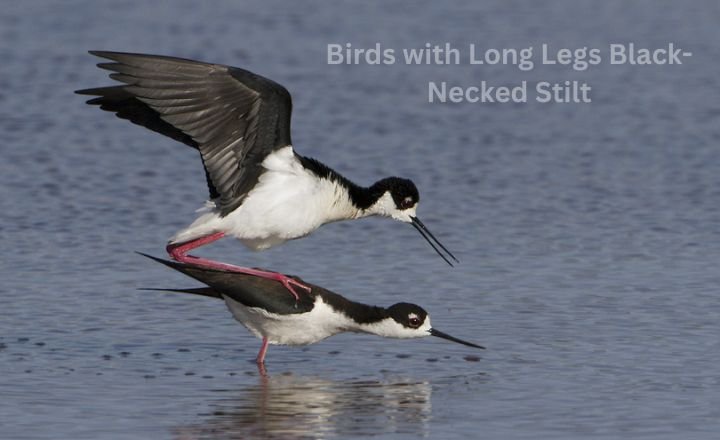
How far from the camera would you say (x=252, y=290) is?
888 centimetres

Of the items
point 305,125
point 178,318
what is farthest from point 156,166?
point 178,318

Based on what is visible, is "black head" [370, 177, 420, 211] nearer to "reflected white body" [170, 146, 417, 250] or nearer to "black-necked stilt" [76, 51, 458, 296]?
"black-necked stilt" [76, 51, 458, 296]

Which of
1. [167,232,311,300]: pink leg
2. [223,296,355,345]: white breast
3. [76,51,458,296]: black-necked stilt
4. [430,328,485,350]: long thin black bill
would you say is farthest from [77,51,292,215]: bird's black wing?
[430,328,485,350]: long thin black bill

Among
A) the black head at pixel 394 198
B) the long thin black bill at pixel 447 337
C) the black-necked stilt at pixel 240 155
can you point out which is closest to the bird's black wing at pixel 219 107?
the black-necked stilt at pixel 240 155

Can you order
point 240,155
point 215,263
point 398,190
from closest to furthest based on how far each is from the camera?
point 240,155
point 215,263
point 398,190

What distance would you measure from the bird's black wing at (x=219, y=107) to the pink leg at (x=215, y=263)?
1.28 feet

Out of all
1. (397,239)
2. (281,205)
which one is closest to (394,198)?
(281,205)

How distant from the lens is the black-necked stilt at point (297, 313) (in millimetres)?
8859

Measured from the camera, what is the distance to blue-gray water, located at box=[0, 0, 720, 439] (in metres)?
7.98

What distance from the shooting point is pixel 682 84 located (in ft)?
53.8

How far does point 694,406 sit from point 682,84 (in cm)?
900

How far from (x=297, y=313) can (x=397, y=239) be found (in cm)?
293

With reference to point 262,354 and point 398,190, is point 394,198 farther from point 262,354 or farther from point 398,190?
point 262,354

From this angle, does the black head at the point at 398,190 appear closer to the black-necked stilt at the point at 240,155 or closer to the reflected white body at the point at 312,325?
the black-necked stilt at the point at 240,155
